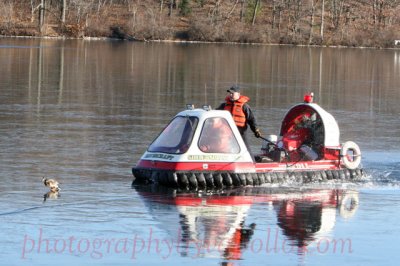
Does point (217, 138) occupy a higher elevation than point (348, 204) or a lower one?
higher

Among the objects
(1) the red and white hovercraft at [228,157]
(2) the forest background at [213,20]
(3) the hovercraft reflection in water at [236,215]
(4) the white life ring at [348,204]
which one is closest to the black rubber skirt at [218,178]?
(1) the red and white hovercraft at [228,157]

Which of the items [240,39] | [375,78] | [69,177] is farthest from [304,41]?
[69,177]

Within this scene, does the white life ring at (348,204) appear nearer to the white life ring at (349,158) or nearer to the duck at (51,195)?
the white life ring at (349,158)

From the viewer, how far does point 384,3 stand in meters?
114

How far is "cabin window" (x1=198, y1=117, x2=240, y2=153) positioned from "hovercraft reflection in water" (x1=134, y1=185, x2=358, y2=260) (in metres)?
0.77

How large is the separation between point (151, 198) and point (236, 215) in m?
1.75

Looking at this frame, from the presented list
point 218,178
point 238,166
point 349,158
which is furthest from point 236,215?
point 349,158

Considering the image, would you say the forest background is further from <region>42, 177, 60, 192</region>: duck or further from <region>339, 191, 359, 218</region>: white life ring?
<region>42, 177, 60, 192</region>: duck

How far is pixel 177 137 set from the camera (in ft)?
59.0

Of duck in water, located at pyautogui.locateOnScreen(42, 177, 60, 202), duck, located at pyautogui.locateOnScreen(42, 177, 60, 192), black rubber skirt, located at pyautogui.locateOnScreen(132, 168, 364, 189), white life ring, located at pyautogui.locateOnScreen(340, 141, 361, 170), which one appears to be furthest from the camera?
white life ring, located at pyautogui.locateOnScreen(340, 141, 361, 170)

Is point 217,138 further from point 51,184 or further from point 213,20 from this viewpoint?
point 213,20

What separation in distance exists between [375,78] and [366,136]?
1072 inches

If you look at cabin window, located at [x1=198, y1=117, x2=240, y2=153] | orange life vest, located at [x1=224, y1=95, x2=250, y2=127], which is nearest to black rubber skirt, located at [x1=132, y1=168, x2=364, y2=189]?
cabin window, located at [x1=198, y1=117, x2=240, y2=153]

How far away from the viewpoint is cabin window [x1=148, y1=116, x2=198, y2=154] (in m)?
17.7
